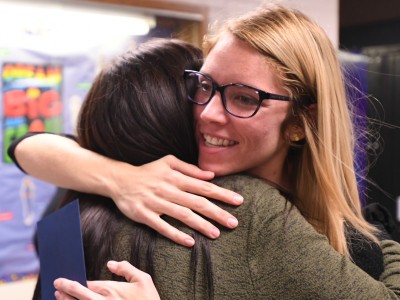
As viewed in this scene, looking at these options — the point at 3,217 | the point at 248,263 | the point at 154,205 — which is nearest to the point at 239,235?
the point at 248,263

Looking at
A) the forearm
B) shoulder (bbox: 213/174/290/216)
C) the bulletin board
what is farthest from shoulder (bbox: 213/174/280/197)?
the bulletin board

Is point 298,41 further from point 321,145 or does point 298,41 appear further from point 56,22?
point 56,22

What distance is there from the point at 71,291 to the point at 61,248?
0.10m

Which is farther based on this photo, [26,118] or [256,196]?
[26,118]

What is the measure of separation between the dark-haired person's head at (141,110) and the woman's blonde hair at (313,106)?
14cm

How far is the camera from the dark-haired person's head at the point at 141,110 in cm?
103

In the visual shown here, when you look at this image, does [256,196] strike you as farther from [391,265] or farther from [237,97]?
[391,265]

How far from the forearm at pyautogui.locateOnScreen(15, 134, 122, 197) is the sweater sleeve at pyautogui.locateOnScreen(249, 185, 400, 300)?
1.17ft

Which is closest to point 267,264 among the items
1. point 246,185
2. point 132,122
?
point 246,185

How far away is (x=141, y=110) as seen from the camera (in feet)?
3.37

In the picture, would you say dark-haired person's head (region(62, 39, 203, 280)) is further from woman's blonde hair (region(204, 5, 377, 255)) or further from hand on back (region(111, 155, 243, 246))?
woman's blonde hair (region(204, 5, 377, 255))

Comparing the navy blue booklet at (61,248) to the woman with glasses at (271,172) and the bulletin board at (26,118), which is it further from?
the bulletin board at (26,118)

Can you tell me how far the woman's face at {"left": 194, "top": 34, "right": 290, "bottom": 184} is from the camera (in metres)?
0.98

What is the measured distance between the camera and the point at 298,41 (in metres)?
1.01
